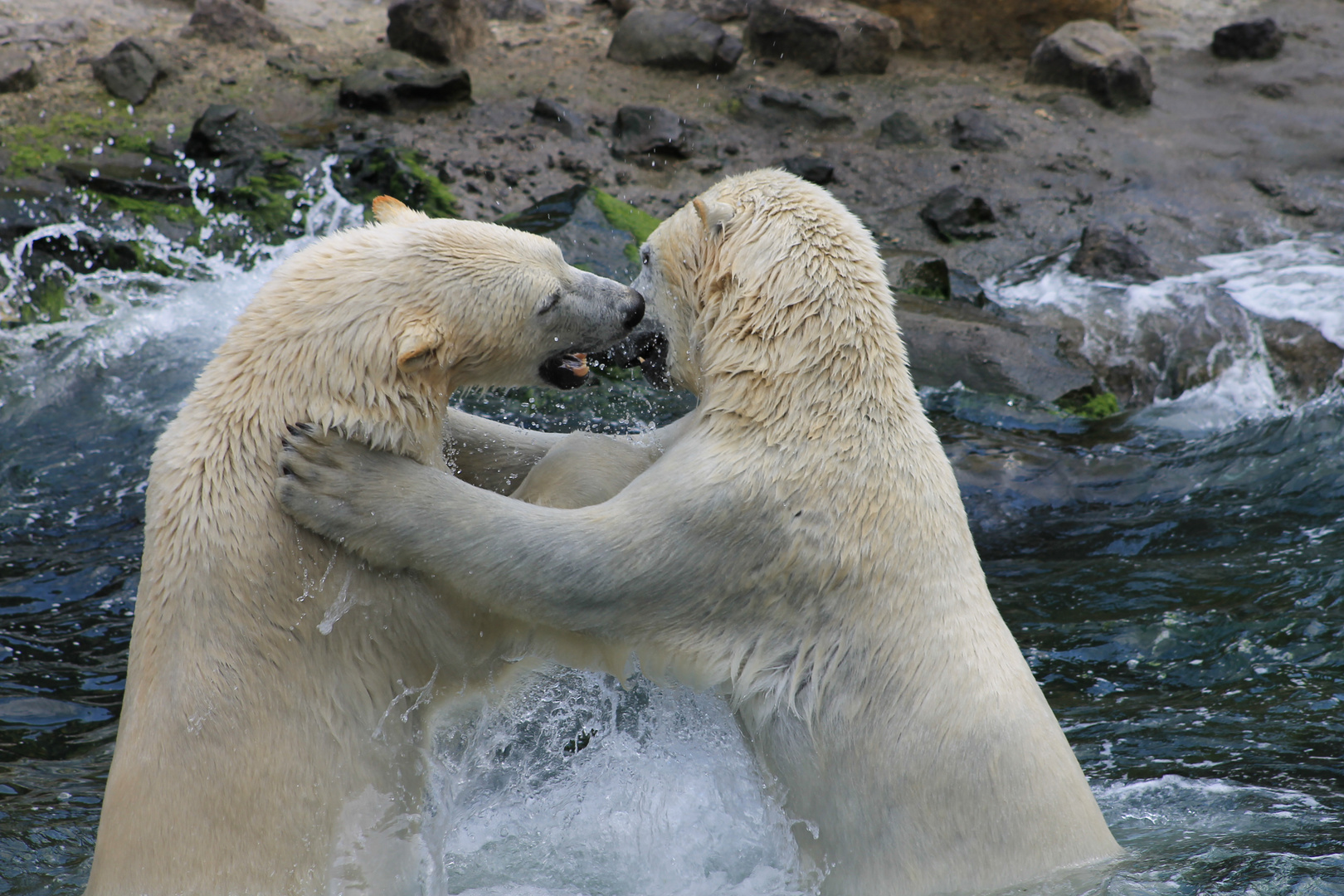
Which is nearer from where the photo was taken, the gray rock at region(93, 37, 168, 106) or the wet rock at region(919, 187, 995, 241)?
the gray rock at region(93, 37, 168, 106)

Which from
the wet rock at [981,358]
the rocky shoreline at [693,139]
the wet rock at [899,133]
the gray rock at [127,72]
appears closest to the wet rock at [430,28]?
the rocky shoreline at [693,139]

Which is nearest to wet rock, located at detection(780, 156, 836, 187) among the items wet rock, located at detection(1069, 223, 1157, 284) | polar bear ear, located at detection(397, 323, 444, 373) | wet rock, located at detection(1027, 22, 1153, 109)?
wet rock, located at detection(1069, 223, 1157, 284)

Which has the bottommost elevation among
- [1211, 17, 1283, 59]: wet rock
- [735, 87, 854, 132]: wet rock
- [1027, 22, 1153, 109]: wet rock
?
[735, 87, 854, 132]: wet rock

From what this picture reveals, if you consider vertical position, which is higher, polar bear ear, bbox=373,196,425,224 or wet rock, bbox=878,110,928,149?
polar bear ear, bbox=373,196,425,224

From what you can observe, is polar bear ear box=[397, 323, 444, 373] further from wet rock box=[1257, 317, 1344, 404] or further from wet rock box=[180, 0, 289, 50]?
wet rock box=[180, 0, 289, 50]

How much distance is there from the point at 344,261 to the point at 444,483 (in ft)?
1.89

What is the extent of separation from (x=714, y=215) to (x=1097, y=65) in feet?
33.3

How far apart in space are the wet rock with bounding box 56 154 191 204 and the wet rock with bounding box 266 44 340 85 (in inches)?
79.9

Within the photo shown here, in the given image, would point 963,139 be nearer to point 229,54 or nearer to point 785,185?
point 229,54

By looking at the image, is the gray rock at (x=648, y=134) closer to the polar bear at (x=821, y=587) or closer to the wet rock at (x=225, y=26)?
the wet rock at (x=225, y=26)

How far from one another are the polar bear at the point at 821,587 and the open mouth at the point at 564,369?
1.31 ft

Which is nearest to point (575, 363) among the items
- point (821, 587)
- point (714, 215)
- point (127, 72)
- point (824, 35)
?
point (714, 215)

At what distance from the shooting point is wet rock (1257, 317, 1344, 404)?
844 centimetres

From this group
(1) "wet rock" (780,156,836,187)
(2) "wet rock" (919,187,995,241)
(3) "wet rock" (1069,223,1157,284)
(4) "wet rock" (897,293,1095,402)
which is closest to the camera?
(4) "wet rock" (897,293,1095,402)
